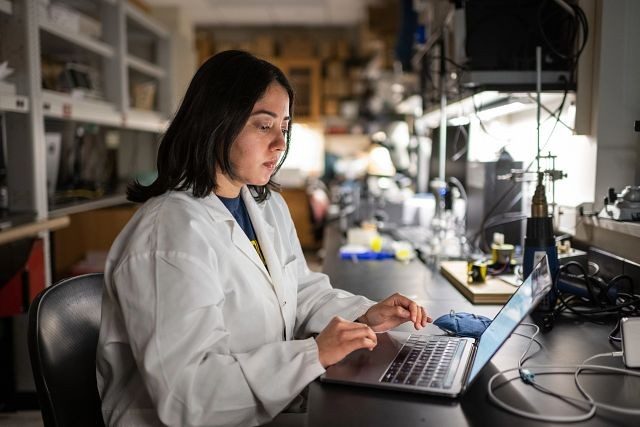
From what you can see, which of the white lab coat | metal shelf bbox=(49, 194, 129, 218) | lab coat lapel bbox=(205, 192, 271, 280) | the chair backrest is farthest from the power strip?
metal shelf bbox=(49, 194, 129, 218)

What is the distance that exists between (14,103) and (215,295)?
1822 mm

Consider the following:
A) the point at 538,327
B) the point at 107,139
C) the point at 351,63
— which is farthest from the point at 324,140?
the point at 538,327

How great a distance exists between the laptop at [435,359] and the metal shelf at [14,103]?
73.1 inches

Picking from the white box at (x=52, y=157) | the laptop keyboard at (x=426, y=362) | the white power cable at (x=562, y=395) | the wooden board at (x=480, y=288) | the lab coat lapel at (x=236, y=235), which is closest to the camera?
the white power cable at (x=562, y=395)

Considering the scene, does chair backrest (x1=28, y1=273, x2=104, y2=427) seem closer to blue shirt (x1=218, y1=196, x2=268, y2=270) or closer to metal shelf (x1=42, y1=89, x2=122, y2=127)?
blue shirt (x1=218, y1=196, x2=268, y2=270)

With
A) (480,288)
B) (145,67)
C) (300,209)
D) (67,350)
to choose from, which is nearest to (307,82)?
(300,209)

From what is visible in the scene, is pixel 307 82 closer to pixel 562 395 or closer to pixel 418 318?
pixel 418 318

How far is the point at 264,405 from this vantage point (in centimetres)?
88

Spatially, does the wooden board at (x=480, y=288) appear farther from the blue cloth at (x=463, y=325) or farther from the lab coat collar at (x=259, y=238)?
the lab coat collar at (x=259, y=238)

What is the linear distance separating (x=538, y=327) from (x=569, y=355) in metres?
0.18

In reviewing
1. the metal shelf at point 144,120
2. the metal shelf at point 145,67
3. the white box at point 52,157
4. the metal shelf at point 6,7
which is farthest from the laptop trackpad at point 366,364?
the metal shelf at point 145,67

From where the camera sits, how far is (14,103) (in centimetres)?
229

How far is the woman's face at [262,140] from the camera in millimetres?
1108

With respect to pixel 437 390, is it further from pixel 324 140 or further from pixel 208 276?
pixel 324 140
